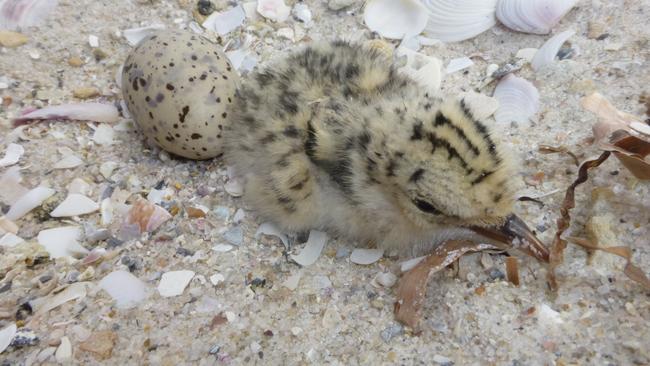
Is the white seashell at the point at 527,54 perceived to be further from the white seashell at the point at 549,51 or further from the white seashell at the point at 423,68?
the white seashell at the point at 423,68

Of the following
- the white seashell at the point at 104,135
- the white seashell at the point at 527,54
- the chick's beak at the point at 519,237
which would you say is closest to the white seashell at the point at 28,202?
the white seashell at the point at 104,135

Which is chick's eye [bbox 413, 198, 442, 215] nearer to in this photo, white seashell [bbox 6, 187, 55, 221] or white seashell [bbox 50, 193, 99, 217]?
white seashell [bbox 50, 193, 99, 217]

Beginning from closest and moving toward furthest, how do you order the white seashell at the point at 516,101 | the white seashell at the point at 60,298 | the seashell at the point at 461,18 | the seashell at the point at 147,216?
the white seashell at the point at 60,298 → the seashell at the point at 147,216 → the white seashell at the point at 516,101 → the seashell at the point at 461,18

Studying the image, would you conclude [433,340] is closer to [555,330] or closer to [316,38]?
[555,330]

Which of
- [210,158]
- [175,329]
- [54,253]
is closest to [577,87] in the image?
[210,158]

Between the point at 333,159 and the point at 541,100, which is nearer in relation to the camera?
the point at 333,159
